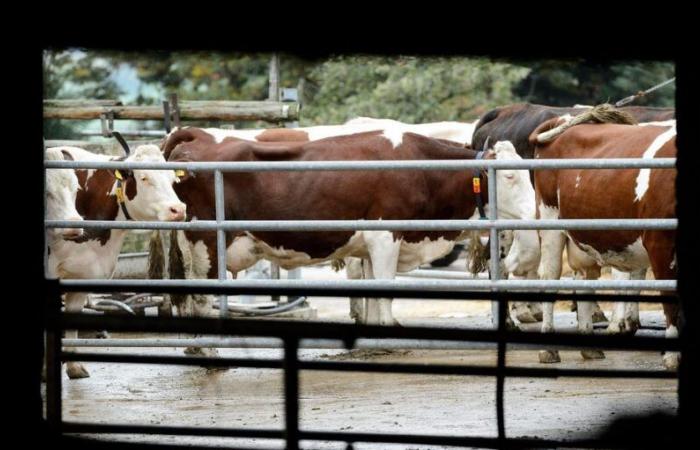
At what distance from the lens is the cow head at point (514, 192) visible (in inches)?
463

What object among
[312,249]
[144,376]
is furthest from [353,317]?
[144,376]

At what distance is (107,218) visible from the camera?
11461 millimetres

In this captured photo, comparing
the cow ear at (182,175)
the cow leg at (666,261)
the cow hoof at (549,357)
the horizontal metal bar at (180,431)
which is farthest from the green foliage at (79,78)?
the horizontal metal bar at (180,431)

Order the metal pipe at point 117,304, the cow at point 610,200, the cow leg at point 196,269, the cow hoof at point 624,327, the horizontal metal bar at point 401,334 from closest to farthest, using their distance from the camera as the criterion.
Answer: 1. the horizontal metal bar at point 401,334
2. the cow at point 610,200
3. the cow leg at point 196,269
4. the cow hoof at point 624,327
5. the metal pipe at point 117,304

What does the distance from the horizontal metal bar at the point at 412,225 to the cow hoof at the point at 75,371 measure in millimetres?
1328

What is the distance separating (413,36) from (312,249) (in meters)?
7.10

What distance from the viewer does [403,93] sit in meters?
26.5

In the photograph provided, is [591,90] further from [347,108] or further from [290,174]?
[290,174]

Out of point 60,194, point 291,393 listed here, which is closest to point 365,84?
point 60,194

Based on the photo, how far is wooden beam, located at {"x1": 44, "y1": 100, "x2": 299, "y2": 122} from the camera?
50.0ft

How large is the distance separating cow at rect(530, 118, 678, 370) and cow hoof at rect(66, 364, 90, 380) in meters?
3.63

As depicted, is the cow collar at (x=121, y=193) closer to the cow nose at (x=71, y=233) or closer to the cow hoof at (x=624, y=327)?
the cow nose at (x=71, y=233)

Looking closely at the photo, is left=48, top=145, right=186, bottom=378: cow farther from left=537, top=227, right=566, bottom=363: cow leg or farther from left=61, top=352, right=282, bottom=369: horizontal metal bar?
left=61, top=352, right=282, bottom=369: horizontal metal bar

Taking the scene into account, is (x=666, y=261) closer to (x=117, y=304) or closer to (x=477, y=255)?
(x=477, y=255)
